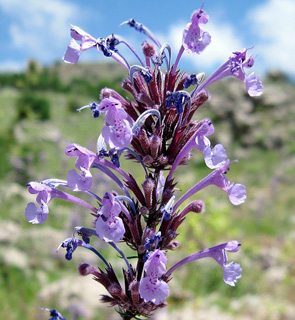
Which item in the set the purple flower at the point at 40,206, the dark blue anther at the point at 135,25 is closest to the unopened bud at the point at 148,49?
the dark blue anther at the point at 135,25

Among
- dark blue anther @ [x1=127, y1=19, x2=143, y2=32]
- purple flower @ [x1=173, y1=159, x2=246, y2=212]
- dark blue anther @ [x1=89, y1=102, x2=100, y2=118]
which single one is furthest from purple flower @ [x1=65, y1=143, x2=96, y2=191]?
dark blue anther @ [x1=127, y1=19, x2=143, y2=32]

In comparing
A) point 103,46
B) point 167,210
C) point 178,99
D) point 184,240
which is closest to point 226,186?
point 167,210

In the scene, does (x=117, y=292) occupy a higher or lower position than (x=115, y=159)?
lower

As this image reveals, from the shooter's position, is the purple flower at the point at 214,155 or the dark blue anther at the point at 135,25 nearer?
the purple flower at the point at 214,155

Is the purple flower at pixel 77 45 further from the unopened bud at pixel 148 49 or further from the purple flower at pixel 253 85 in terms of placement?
the purple flower at pixel 253 85

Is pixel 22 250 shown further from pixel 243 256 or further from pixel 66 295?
pixel 243 256

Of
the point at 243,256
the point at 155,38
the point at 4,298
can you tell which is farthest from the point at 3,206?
the point at 155,38

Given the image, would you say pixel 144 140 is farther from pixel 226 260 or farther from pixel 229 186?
pixel 226 260
